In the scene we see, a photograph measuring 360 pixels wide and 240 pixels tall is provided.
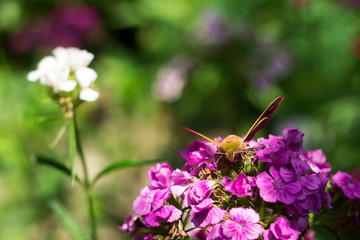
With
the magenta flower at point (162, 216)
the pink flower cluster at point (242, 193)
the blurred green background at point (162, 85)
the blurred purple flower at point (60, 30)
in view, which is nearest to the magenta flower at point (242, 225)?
the pink flower cluster at point (242, 193)

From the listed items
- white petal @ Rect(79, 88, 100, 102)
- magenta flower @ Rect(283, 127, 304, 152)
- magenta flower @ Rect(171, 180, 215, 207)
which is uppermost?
white petal @ Rect(79, 88, 100, 102)

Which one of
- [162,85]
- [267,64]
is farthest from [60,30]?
[267,64]

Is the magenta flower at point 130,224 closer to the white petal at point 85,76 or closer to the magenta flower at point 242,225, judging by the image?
the magenta flower at point 242,225

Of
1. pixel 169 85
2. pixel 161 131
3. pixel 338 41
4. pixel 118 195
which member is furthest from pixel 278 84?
pixel 118 195

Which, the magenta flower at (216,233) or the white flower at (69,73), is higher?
the white flower at (69,73)

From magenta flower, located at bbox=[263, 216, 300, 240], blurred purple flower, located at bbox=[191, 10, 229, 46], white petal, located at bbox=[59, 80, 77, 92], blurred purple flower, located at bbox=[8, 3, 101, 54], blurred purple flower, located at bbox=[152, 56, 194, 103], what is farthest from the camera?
blurred purple flower, located at bbox=[8, 3, 101, 54]

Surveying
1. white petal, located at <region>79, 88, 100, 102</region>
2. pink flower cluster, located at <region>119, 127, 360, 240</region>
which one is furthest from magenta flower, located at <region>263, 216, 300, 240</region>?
white petal, located at <region>79, 88, 100, 102</region>

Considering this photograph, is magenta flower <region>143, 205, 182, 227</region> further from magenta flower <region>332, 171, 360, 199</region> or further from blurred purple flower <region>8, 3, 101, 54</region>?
blurred purple flower <region>8, 3, 101, 54</region>

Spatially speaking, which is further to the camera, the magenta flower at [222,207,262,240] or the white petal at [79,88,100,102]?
the white petal at [79,88,100,102]

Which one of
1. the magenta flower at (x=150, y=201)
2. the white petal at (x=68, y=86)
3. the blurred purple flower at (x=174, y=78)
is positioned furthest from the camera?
the blurred purple flower at (x=174, y=78)
